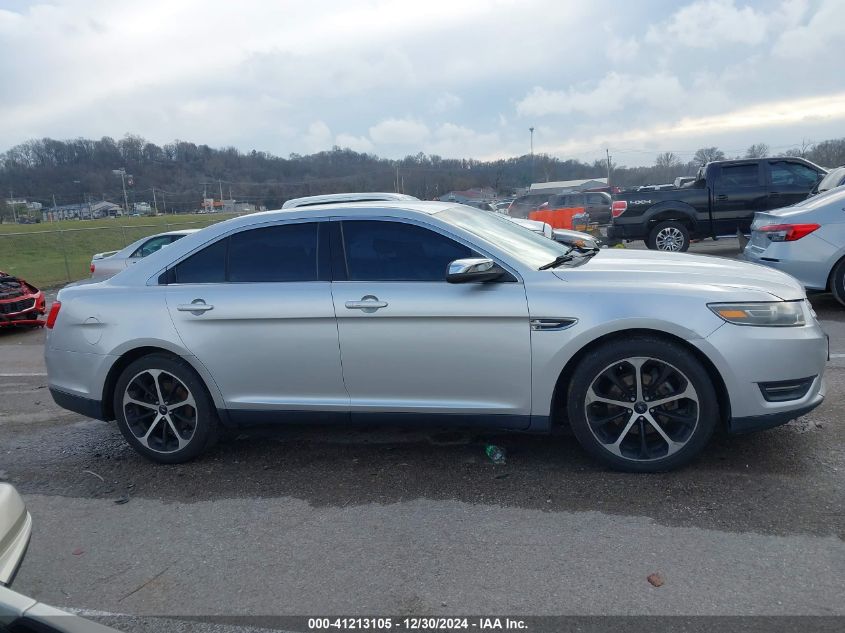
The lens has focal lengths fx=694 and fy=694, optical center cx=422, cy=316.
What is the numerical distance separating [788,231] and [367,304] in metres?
6.36

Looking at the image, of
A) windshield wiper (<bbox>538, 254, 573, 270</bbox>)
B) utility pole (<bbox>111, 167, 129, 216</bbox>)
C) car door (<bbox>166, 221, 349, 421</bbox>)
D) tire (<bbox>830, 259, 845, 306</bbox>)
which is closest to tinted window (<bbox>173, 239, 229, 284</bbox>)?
car door (<bbox>166, 221, 349, 421</bbox>)

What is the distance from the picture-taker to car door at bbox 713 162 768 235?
14.4 m

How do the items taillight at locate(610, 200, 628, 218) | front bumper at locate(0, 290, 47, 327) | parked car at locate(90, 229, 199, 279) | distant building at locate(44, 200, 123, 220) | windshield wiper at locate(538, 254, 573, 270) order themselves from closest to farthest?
windshield wiper at locate(538, 254, 573, 270)
front bumper at locate(0, 290, 47, 327)
parked car at locate(90, 229, 199, 279)
taillight at locate(610, 200, 628, 218)
distant building at locate(44, 200, 123, 220)

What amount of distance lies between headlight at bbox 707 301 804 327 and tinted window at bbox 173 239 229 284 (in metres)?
3.08

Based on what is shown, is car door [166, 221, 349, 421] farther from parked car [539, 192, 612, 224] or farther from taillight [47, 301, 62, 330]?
parked car [539, 192, 612, 224]

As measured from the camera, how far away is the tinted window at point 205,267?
468 cm

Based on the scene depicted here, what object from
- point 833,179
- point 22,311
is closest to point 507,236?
point 22,311

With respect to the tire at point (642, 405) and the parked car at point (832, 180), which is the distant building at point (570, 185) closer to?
the parked car at point (832, 180)

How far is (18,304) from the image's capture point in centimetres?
1188

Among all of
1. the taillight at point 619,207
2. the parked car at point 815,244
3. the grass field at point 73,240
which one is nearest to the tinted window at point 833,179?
the taillight at point 619,207

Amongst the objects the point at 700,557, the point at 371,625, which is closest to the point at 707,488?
the point at 700,557

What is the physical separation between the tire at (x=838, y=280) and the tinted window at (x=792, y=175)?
22.4 ft

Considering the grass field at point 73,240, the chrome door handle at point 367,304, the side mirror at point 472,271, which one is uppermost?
the side mirror at point 472,271

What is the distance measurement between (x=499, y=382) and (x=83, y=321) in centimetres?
294
